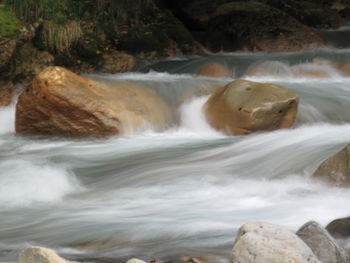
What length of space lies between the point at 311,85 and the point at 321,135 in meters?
3.04

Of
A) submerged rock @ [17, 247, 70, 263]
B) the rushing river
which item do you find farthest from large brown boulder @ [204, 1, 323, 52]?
submerged rock @ [17, 247, 70, 263]

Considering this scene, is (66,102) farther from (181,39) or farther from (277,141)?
(181,39)

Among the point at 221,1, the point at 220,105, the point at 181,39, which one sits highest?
the point at 221,1

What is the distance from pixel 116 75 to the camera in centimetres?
1082

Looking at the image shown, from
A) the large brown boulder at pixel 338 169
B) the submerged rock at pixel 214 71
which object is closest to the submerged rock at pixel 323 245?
the large brown boulder at pixel 338 169

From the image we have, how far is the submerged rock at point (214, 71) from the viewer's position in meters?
11.2

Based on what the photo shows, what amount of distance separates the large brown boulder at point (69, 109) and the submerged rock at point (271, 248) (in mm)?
4926

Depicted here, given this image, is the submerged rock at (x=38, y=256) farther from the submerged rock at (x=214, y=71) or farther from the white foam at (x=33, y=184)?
the submerged rock at (x=214, y=71)

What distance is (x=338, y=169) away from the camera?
17.1 ft

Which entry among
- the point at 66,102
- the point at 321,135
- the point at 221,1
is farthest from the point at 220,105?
the point at 221,1

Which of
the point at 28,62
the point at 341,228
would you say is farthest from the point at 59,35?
the point at 341,228

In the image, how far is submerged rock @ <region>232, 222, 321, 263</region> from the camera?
9.76ft

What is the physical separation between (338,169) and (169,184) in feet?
5.46

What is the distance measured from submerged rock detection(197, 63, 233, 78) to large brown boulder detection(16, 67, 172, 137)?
3.34 meters
